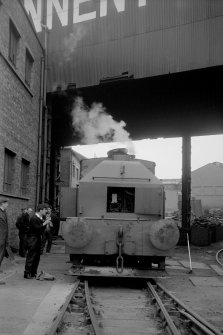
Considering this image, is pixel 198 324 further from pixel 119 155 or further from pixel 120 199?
pixel 119 155

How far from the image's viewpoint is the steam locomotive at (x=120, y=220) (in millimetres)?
8969

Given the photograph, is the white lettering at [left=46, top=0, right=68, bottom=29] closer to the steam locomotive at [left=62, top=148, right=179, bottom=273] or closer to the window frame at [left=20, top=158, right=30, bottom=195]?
the window frame at [left=20, top=158, right=30, bottom=195]

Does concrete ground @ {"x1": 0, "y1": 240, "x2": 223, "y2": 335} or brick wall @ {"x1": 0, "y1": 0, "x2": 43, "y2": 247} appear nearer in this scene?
concrete ground @ {"x1": 0, "y1": 240, "x2": 223, "y2": 335}

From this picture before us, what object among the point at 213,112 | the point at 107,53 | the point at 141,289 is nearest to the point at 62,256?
the point at 141,289

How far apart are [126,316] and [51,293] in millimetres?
1998

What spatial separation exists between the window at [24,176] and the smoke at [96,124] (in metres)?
4.56

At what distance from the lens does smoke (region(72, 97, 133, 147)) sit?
66.0 feet

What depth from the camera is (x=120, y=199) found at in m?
10.6

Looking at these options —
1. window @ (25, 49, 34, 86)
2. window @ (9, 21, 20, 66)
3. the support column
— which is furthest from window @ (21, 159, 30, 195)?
the support column

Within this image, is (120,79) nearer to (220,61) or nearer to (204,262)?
(220,61)

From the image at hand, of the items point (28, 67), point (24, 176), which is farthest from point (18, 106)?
point (24, 176)

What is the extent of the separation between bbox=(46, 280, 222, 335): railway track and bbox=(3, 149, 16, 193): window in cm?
620

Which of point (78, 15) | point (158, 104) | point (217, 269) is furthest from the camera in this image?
point (158, 104)

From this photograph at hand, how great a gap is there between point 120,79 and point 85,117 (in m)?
4.89
